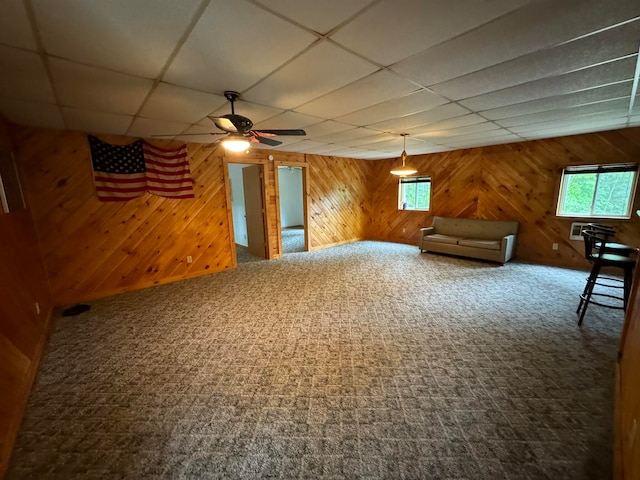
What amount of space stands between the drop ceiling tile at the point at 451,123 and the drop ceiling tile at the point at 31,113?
4489mm

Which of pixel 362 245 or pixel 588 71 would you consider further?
pixel 362 245

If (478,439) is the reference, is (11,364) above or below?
above

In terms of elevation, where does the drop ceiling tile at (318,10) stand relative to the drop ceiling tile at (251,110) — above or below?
below

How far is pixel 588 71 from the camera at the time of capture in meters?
2.08

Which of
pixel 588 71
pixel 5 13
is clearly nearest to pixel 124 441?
pixel 5 13

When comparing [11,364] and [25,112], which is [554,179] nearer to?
[11,364]

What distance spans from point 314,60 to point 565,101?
2.91 metres

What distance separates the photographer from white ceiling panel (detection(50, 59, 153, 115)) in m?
1.89

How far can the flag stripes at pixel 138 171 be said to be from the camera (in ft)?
12.1

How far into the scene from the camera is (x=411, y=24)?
147 centimetres

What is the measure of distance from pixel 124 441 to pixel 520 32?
356 centimetres

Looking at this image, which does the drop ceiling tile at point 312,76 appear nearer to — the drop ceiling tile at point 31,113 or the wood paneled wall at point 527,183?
the drop ceiling tile at point 31,113

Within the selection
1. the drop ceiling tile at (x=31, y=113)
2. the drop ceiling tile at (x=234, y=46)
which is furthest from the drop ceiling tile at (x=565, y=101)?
the drop ceiling tile at (x=31, y=113)

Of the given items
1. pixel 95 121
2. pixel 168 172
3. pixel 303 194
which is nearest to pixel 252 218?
pixel 303 194
